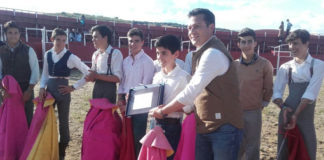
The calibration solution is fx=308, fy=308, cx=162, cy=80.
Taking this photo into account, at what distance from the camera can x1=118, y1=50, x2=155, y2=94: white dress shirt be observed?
2924 mm

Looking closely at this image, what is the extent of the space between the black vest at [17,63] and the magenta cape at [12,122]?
0.15 meters

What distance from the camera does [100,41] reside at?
9.87ft

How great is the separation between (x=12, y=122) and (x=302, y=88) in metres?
2.83

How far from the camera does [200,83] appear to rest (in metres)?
1.78

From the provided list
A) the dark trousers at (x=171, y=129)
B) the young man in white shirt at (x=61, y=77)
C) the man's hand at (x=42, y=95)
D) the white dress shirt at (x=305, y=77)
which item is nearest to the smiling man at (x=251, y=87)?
the white dress shirt at (x=305, y=77)

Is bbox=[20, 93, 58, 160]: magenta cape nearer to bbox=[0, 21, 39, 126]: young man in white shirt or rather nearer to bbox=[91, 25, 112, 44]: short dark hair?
bbox=[0, 21, 39, 126]: young man in white shirt

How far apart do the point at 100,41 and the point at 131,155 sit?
1.13m

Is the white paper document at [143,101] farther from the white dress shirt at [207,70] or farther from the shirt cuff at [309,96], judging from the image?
the shirt cuff at [309,96]

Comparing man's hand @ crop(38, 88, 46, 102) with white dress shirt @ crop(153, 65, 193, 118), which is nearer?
white dress shirt @ crop(153, 65, 193, 118)

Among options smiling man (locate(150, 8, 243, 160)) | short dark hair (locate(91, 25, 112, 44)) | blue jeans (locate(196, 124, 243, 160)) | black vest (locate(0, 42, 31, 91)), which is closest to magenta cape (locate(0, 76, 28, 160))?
black vest (locate(0, 42, 31, 91))

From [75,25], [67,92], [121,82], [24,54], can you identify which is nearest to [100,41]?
[121,82]

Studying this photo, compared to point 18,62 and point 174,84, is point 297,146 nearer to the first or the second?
point 174,84

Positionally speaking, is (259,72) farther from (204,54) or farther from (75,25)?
(75,25)

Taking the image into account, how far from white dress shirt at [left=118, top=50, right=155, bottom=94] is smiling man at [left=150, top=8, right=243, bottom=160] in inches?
37.3
